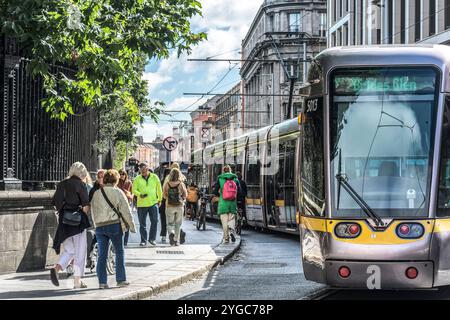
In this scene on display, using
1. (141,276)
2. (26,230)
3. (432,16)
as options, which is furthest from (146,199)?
(432,16)

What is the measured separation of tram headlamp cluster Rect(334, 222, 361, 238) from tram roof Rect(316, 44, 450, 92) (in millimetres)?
1822

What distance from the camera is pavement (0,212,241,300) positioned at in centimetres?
1003

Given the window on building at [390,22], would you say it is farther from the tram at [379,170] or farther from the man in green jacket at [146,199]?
the tram at [379,170]

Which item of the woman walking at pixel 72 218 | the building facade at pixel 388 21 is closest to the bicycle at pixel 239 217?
the woman walking at pixel 72 218

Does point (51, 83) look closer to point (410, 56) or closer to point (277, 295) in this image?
point (277, 295)

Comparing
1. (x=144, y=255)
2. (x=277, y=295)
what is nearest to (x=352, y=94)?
(x=277, y=295)

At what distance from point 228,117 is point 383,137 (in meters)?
101

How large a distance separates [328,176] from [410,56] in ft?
5.45

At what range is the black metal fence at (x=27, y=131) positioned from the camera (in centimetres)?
1245

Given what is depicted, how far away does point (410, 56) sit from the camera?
967 cm

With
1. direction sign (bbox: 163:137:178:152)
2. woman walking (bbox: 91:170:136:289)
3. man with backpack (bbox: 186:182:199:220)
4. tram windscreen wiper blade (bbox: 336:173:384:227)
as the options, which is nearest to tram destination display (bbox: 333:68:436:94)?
tram windscreen wiper blade (bbox: 336:173:384:227)

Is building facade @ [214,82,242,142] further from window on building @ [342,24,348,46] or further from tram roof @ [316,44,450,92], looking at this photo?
tram roof @ [316,44,450,92]

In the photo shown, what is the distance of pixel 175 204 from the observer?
1806cm

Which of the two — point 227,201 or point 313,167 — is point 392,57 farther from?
point 227,201
